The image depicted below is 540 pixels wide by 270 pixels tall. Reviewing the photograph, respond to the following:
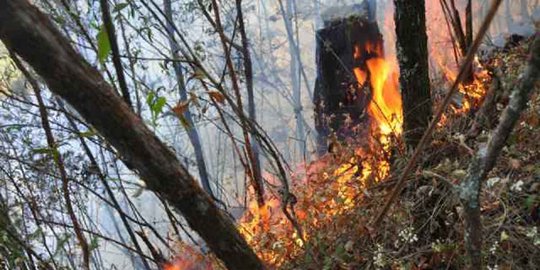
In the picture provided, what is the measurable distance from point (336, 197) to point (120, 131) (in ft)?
7.23

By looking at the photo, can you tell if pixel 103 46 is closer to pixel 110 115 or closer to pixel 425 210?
pixel 110 115

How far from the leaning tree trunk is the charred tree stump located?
4800mm

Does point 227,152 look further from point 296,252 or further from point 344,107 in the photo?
point 296,252

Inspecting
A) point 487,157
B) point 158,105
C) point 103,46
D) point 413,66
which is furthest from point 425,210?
point 103,46

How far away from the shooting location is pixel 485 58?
502 cm

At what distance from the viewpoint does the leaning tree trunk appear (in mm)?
1010

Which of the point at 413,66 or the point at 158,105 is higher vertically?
the point at 158,105

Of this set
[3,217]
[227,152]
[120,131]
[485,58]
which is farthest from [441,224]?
[227,152]

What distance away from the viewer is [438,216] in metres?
2.36

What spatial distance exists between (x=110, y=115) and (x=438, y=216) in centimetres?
176

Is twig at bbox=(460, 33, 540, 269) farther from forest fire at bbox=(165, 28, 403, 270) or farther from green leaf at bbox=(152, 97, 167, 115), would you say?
forest fire at bbox=(165, 28, 403, 270)

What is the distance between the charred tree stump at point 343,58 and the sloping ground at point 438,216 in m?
2.82

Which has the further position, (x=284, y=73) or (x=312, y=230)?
(x=284, y=73)

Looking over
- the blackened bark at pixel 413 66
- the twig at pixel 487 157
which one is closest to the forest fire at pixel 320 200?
the blackened bark at pixel 413 66
